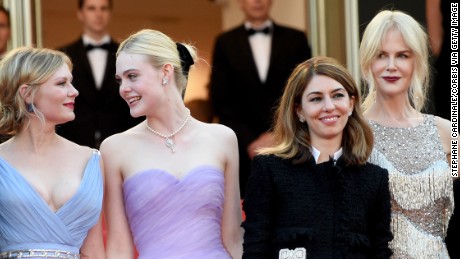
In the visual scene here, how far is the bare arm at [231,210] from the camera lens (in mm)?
4750

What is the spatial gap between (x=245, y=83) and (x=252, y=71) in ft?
0.36

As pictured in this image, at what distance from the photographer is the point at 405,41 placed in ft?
16.4

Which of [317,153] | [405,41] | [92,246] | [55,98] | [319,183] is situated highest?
[405,41]

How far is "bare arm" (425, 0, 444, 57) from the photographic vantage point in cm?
741

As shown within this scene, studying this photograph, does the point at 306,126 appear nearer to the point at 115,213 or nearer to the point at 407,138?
the point at 407,138

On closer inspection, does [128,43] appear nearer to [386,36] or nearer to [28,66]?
[28,66]

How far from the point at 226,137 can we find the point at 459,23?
10.6 ft

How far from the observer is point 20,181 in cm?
448

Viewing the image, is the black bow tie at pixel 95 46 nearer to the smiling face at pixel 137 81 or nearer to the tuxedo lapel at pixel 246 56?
the tuxedo lapel at pixel 246 56

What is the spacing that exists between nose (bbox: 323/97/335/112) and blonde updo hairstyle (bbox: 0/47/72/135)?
1148mm

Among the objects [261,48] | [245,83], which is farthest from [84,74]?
[261,48]

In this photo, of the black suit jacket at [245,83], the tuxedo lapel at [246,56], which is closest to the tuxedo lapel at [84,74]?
the black suit jacket at [245,83]

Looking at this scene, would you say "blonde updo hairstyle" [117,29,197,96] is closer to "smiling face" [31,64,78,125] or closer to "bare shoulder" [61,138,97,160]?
"smiling face" [31,64,78,125]

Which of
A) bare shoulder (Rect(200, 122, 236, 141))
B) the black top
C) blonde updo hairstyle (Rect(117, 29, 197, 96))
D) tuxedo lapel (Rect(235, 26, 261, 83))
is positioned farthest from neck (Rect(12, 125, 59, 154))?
tuxedo lapel (Rect(235, 26, 261, 83))
